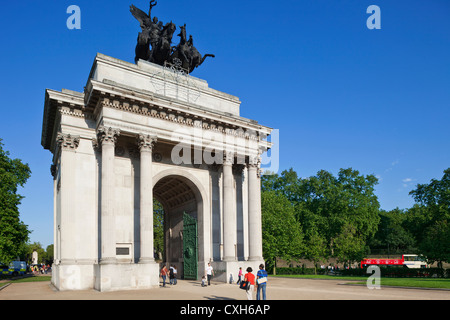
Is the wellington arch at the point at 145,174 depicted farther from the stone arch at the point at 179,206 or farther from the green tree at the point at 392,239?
the green tree at the point at 392,239

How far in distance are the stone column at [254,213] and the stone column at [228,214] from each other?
1515mm

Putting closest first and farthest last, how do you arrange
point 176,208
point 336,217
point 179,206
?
point 179,206
point 176,208
point 336,217

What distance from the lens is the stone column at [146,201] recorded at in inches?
963

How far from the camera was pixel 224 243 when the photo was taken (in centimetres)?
2905

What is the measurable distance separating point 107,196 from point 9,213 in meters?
22.5

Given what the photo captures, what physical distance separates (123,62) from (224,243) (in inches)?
610

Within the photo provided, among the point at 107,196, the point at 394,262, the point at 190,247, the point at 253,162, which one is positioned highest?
the point at 253,162

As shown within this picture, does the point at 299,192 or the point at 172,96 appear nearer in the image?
the point at 172,96

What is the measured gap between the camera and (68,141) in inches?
986

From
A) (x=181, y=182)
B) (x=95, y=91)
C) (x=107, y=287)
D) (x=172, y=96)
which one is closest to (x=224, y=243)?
(x=181, y=182)

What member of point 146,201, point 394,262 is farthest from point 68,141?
point 394,262

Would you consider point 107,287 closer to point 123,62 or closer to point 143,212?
point 143,212

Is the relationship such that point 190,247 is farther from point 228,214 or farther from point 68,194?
point 68,194

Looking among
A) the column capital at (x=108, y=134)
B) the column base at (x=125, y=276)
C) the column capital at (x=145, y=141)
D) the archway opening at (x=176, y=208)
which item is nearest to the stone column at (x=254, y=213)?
the archway opening at (x=176, y=208)
